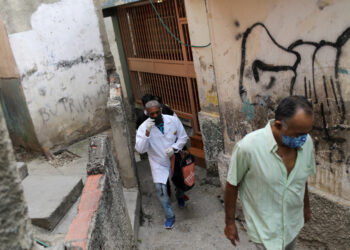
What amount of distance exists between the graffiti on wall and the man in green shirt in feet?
2.67

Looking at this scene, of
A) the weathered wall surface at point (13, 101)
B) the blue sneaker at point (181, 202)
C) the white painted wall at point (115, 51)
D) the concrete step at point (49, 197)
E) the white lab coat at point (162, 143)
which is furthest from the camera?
the white painted wall at point (115, 51)

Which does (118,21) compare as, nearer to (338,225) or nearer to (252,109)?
(252,109)

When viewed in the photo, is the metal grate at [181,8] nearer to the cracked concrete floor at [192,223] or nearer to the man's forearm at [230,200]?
the cracked concrete floor at [192,223]

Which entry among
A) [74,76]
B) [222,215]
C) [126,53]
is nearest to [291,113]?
[222,215]

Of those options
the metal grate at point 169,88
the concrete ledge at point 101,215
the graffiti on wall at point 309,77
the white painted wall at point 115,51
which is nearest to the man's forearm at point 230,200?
the concrete ledge at point 101,215

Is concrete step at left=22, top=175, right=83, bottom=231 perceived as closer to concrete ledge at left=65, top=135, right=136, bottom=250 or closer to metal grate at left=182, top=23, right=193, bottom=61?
concrete ledge at left=65, top=135, right=136, bottom=250

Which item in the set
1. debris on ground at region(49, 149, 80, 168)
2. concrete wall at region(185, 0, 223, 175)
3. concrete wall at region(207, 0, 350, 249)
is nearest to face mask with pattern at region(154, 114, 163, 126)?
concrete wall at region(207, 0, 350, 249)

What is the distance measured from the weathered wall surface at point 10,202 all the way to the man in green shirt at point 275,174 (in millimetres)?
1758

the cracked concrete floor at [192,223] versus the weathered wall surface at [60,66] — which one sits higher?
the weathered wall surface at [60,66]

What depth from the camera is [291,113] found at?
7.84 feet

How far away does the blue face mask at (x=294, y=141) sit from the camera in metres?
2.46

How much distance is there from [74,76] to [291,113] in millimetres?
6210

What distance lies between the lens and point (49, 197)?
161 inches

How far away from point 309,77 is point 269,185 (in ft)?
4.39
